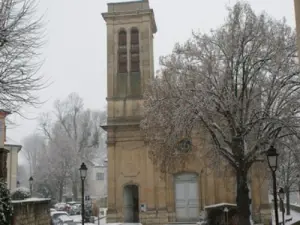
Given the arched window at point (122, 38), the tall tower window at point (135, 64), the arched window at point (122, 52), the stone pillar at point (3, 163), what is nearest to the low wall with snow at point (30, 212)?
the stone pillar at point (3, 163)

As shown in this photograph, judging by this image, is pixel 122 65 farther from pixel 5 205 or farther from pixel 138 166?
pixel 5 205

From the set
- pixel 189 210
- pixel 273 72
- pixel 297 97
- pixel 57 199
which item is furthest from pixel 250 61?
pixel 57 199

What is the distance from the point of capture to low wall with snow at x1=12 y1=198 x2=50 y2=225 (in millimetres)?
15922

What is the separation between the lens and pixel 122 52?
112 ft

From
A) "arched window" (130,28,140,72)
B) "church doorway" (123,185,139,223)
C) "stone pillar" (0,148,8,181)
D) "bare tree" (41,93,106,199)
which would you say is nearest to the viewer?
"stone pillar" (0,148,8,181)

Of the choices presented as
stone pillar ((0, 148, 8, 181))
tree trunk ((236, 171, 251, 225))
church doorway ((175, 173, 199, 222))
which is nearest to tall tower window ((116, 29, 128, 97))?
church doorway ((175, 173, 199, 222))

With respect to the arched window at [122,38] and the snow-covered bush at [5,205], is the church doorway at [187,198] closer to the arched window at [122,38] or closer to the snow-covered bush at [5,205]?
the arched window at [122,38]

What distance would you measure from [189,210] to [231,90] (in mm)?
13970

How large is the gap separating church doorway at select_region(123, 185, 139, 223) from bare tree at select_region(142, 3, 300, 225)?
494 inches

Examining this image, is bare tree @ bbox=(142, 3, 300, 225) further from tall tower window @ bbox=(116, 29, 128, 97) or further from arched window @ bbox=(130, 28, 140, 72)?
arched window @ bbox=(130, 28, 140, 72)

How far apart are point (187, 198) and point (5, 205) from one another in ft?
61.3

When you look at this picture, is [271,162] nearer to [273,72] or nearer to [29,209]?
[273,72]

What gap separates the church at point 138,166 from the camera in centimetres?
3088

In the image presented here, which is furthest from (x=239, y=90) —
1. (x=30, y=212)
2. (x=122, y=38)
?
(x=122, y=38)
